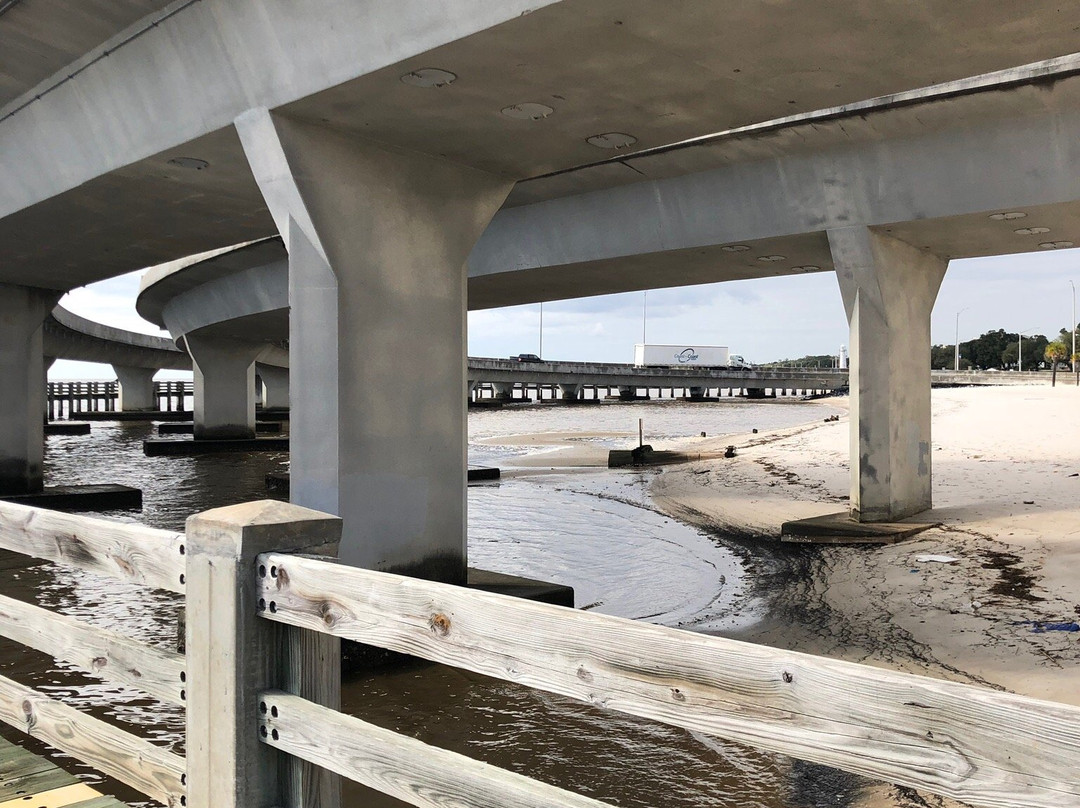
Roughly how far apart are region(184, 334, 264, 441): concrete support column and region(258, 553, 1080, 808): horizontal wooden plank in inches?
1256

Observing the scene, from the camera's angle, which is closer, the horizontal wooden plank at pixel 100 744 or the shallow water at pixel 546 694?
the horizontal wooden plank at pixel 100 744

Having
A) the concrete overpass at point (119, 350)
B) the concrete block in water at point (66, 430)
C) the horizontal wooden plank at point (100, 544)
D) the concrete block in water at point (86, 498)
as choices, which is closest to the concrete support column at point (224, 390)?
the concrete overpass at point (119, 350)

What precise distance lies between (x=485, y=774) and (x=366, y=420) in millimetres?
5567

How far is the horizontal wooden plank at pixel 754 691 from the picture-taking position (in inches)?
63.7

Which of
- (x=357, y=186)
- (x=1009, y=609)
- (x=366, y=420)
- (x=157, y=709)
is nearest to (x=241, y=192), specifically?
(x=357, y=186)

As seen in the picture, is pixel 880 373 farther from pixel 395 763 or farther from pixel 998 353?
pixel 998 353

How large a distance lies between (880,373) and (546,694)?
325 inches

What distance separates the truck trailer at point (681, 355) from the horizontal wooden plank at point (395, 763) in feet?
325

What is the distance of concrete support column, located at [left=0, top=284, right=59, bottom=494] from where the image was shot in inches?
670

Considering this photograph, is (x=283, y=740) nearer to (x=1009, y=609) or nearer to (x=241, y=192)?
(x=1009, y=609)

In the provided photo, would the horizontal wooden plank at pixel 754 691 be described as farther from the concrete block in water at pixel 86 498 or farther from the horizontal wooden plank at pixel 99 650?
the concrete block in water at pixel 86 498

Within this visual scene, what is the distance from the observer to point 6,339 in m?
17.1

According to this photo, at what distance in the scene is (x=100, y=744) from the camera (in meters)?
3.67

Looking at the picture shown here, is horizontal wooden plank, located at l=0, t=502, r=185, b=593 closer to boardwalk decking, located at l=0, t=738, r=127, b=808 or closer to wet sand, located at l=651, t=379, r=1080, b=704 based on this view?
boardwalk decking, located at l=0, t=738, r=127, b=808
